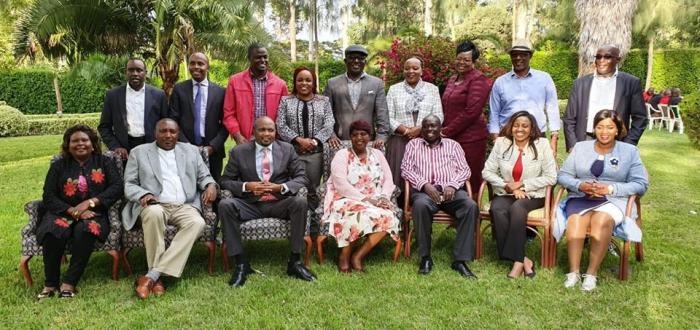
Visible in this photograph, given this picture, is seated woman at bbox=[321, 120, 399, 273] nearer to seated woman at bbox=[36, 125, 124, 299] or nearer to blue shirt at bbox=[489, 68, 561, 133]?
blue shirt at bbox=[489, 68, 561, 133]

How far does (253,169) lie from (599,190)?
9.89ft

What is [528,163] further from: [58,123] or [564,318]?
[58,123]

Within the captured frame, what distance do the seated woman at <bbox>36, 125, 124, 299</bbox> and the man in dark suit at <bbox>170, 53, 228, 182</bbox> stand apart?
88cm

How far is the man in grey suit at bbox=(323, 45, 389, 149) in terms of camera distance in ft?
17.8

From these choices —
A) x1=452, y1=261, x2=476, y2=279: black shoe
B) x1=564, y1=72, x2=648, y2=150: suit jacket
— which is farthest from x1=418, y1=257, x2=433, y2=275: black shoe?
x1=564, y1=72, x2=648, y2=150: suit jacket

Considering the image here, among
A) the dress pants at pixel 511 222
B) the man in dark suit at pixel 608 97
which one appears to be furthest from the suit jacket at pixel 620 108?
the dress pants at pixel 511 222

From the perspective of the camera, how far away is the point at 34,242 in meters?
4.28

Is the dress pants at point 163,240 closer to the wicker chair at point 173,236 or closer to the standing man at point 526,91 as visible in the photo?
the wicker chair at point 173,236

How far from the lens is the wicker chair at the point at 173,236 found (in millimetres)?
4488

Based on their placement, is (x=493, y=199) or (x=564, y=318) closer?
(x=564, y=318)

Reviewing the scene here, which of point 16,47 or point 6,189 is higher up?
point 16,47

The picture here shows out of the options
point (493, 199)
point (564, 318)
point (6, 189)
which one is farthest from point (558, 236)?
point (6, 189)

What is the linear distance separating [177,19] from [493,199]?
25.4 ft

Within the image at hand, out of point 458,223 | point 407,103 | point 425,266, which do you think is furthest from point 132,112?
point 458,223
